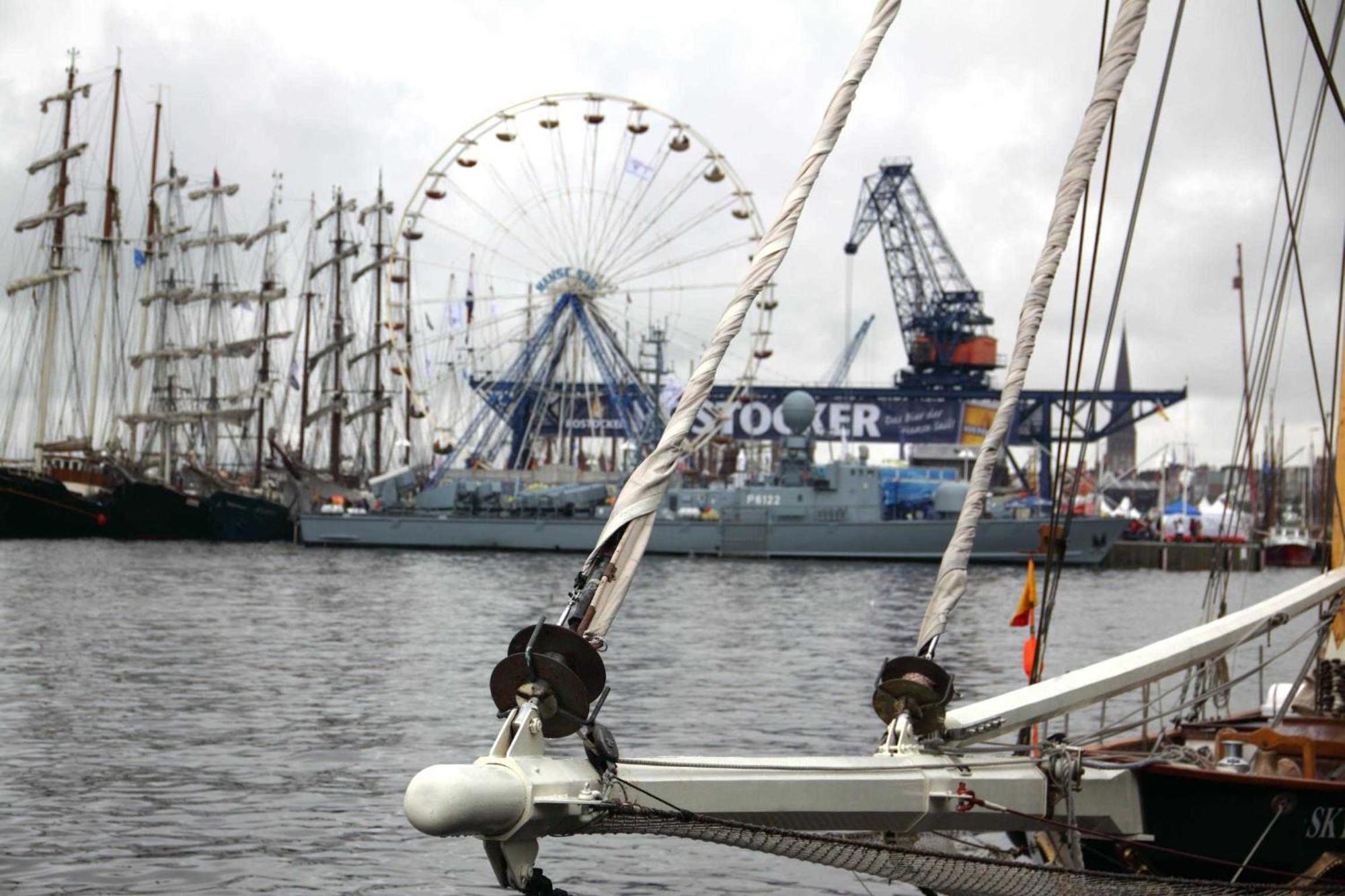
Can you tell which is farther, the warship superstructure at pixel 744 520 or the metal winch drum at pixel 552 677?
the warship superstructure at pixel 744 520

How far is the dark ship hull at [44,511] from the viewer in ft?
371

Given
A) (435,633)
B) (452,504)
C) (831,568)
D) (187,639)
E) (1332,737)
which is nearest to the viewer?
(1332,737)

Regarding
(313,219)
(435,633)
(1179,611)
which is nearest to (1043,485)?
(313,219)

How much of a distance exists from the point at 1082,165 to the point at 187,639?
1345 inches

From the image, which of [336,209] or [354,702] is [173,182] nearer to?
[336,209]

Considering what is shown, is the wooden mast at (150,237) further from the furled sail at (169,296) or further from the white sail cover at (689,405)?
the white sail cover at (689,405)

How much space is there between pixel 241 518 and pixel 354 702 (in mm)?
94086

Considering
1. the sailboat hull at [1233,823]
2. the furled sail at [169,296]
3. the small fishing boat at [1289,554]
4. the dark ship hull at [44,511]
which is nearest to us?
the sailboat hull at [1233,823]

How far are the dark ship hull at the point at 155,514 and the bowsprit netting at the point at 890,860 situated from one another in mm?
114563

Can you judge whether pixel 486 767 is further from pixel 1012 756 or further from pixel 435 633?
pixel 435 633

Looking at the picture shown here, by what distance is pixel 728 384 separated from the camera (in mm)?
120750

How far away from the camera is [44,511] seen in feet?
377

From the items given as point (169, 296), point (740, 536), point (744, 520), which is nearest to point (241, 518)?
point (169, 296)

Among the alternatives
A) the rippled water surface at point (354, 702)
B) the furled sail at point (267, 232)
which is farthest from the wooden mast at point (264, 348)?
the rippled water surface at point (354, 702)
